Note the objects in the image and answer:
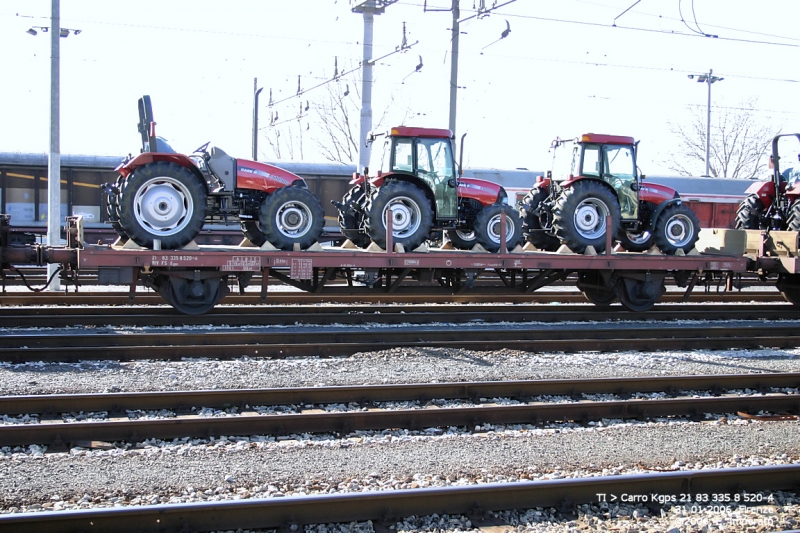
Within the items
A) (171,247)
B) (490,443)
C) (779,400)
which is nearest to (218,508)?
(490,443)

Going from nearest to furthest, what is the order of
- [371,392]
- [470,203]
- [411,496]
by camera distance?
[411,496]
[371,392]
[470,203]

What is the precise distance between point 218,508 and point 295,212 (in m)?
7.90

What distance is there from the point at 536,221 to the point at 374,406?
8.48m

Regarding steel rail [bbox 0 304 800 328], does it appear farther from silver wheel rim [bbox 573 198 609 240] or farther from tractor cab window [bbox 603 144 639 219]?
tractor cab window [bbox 603 144 639 219]

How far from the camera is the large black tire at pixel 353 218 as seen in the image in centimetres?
1345

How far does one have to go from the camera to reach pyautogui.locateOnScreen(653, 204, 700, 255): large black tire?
14.2 metres

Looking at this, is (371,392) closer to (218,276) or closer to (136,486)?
(136,486)

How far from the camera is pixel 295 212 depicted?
1194 cm

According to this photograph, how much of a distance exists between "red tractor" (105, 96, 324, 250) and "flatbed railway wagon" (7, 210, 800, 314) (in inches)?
12.6

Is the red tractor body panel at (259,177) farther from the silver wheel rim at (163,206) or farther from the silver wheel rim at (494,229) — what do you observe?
the silver wheel rim at (494,229)

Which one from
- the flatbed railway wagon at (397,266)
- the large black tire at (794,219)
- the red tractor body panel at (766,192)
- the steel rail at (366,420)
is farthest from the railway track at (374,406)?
the red tractor body panel at (766,192)

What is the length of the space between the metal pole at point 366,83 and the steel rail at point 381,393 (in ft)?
44.8

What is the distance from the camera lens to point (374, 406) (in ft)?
23.7

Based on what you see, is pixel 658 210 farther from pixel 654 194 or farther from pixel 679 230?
pixel 679 230
